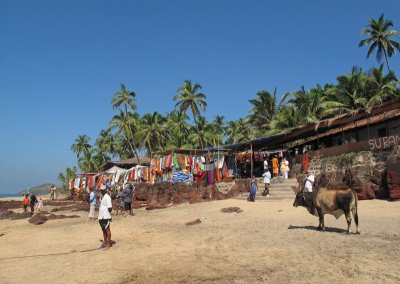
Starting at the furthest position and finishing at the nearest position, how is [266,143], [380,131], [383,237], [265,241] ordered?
[266,143], [380,131], [265,241], [383,237]

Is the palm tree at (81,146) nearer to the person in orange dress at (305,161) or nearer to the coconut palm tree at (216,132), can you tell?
the coconut palm tree at (216,132)

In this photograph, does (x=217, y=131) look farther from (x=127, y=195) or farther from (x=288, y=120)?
(x=127, y=195)

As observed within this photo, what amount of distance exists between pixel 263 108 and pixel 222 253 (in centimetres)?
3455

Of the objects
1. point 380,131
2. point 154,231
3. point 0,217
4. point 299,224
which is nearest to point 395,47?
point 380,131

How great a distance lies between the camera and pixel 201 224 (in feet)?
45.6

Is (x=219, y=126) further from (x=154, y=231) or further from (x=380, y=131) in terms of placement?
(x=154, y=231)

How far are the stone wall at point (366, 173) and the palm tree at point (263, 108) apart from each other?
846 inches

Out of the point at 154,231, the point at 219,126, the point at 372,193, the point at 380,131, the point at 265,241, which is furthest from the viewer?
the point at 219,126

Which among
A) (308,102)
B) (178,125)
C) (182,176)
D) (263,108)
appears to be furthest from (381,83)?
(178,125)

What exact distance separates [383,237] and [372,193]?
314 inches

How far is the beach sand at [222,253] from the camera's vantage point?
21.5 ft

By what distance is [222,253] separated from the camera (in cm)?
852

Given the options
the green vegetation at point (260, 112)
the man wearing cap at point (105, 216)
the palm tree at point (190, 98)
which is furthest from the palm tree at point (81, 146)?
the man wearing cap at point (105, 216)

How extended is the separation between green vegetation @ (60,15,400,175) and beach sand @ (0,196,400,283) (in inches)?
802
